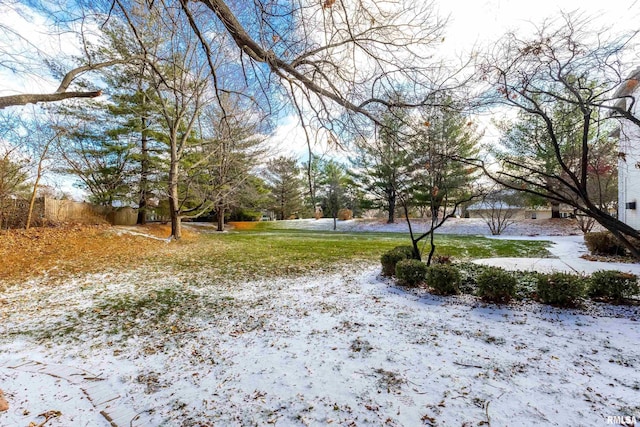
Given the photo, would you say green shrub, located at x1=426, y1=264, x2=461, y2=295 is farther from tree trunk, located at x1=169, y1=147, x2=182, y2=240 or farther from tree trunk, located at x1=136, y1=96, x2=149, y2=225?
tree trunk, located at x1=136, y1=96, x2=149, y2=225

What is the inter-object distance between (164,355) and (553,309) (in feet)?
14.2

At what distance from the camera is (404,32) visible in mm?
2723

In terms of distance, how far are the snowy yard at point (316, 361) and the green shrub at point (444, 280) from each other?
27 cm

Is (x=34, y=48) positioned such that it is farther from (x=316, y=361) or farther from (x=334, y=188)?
(x=334, y=188)

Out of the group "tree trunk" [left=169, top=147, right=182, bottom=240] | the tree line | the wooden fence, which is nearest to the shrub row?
the tree line

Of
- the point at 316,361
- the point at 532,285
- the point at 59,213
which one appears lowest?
the point at 316,361

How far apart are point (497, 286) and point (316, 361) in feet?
8.83

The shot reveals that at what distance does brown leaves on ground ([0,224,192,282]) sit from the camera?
5.30 m

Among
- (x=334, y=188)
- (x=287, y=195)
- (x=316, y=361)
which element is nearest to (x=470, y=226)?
(x=334, y=188)

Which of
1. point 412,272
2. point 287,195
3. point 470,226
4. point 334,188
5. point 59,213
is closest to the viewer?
point 412,272

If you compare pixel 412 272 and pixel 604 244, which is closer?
pixel 412 272

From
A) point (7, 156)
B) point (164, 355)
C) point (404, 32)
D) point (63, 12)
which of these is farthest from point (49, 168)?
point (404, 32)

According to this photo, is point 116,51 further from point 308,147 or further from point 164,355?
point 164,355

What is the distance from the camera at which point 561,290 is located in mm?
3406
